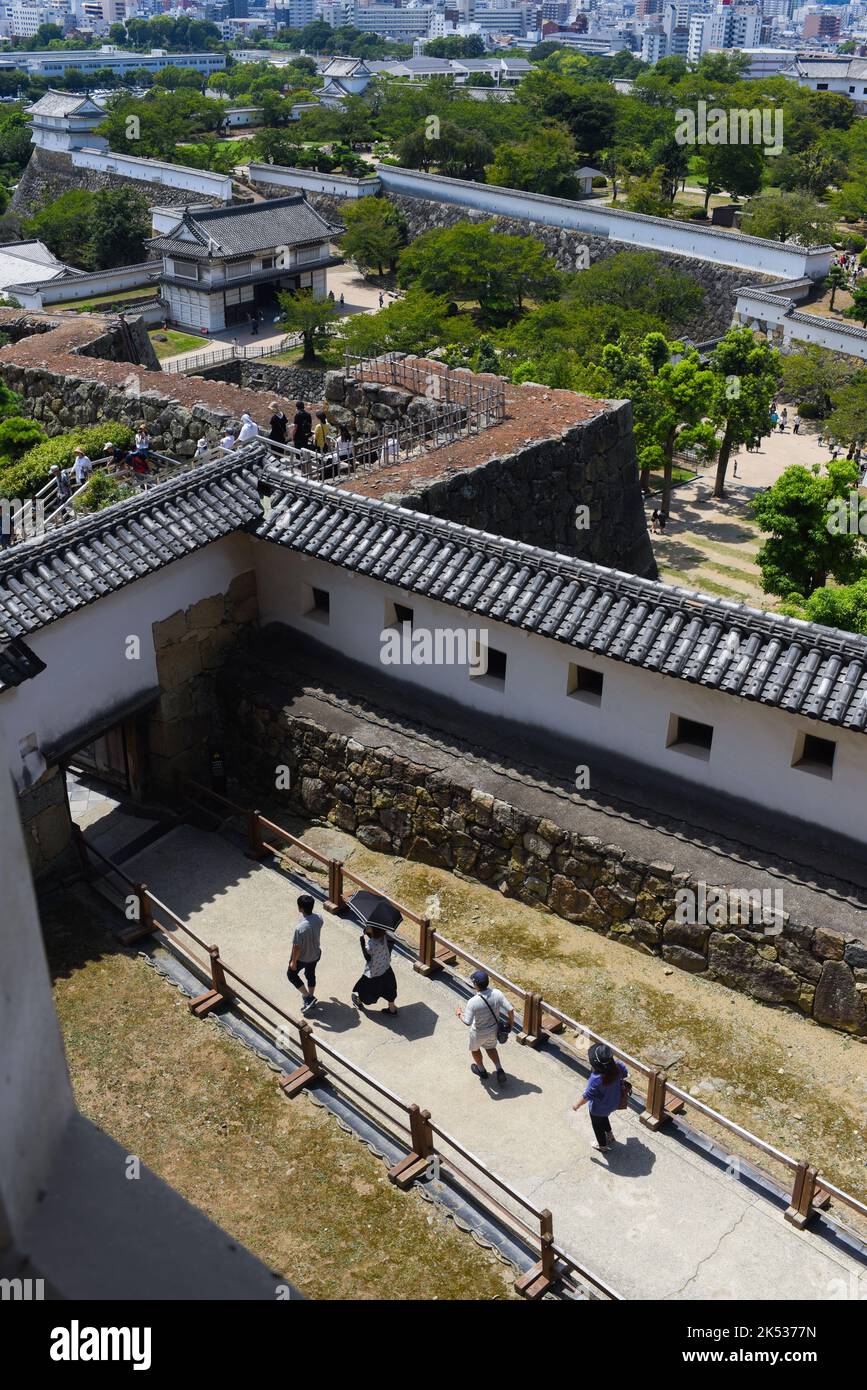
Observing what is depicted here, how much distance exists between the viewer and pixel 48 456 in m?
26.1

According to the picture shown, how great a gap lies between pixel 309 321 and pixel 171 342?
8089 mm

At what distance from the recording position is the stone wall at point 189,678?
18.8 m

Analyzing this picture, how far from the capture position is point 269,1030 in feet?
46.6

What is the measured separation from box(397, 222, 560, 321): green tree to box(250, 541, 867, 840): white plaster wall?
4914 cm

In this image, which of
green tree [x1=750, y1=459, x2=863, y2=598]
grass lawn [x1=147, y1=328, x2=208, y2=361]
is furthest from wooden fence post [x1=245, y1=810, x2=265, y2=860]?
grass lawn [x1=147, y1=328, x2=208, y2=361]

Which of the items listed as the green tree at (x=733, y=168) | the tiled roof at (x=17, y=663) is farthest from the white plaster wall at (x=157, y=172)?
the tiled roof at (x=17, y=663)

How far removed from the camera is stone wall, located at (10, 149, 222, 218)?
88.9 metres

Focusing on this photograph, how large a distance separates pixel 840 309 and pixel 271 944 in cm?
5998

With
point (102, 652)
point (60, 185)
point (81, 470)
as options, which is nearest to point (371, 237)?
point (60, 185)

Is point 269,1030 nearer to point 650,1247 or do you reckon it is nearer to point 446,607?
point 650,1247

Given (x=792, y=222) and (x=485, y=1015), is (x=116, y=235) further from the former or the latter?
(x=485, y=1015)

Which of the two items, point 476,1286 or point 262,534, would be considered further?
point 262,534

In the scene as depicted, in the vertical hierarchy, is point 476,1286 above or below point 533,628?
below

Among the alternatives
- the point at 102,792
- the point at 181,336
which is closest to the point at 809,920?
the point at 102,792
